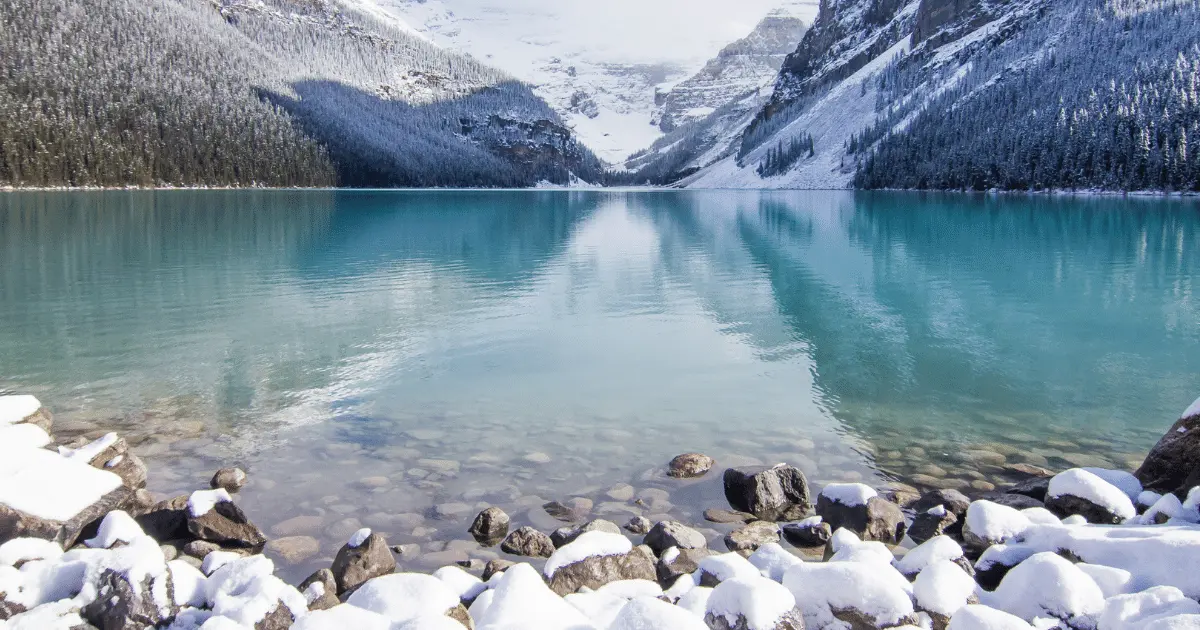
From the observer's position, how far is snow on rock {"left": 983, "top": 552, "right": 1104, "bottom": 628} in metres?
5.47

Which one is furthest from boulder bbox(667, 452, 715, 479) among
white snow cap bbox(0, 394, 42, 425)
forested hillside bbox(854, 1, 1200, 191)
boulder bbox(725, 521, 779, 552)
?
forested hillside bbox(854, 1, 1200, 191)

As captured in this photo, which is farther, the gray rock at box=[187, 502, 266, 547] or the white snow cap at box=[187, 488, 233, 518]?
the white snow cap at box=[187, 488, 233, 518]

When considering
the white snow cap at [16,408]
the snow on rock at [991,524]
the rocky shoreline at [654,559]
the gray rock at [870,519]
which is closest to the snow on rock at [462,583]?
the rocky shoreline at [654,559]

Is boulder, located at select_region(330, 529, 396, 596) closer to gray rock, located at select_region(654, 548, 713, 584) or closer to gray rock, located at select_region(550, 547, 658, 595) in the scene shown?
gray rock, located at select_region(550, 547, 658, 595)

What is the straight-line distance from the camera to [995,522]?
287 inches

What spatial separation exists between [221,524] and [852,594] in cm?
599

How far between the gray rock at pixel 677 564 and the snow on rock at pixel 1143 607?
3087 millimetres

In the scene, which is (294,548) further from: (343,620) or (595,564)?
(595,564)

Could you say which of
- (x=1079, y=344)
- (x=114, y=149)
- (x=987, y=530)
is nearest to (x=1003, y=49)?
(x=114, y=149)

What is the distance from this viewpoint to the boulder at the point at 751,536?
7875 mm

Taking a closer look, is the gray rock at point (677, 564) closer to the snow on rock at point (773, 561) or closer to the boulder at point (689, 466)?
the snow on rock at point (773, 561)

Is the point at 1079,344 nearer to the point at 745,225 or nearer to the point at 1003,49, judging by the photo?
the point at 745,225

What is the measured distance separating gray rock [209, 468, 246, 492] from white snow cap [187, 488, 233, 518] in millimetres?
1180

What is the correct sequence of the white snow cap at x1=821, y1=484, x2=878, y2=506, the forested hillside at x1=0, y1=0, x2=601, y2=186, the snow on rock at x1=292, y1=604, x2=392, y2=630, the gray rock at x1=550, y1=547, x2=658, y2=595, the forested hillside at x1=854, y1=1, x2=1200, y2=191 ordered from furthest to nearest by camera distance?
the forested hillside at x1=0, y1=0, x2=601, y2=186
the forested hillside at x1=854, y1=1, x2=1200, y2=191
the white snow cap at x1=821, y1=484, x2=878, y2=506
the gray rock at x1=550, y1=547, x2=658, y2=595
the snow on rock at x1=292, y1=604, x2=392, y2=630
